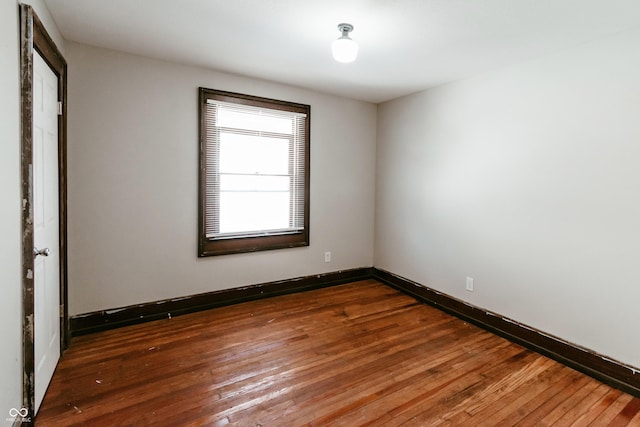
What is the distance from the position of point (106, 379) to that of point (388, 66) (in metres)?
3.33

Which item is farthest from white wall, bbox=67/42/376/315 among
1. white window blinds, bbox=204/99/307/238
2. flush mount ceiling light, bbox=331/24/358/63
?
flush mount ceiling light, bbox=331/24/358/63

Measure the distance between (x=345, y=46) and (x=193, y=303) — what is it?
273 cm

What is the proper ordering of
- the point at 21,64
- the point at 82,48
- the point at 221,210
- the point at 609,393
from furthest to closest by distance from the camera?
1. the point at 221,210
2. the point at 82,48
3. the point at 609,393
4. the point at 21,64

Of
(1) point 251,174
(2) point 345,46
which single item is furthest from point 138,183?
(2) point 345,46

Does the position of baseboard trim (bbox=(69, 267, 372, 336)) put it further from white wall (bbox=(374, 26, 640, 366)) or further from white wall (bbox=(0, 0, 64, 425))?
white wall (bbox=(0, 0, 64, 425))

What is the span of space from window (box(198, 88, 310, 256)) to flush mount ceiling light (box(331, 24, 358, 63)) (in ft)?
4.71

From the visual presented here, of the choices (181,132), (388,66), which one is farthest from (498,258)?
(181,132)

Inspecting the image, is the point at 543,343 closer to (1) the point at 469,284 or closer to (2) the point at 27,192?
(1) the point at 469,284

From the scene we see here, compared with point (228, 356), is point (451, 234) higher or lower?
higher

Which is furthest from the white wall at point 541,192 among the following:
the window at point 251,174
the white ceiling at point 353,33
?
the window at point 251,174

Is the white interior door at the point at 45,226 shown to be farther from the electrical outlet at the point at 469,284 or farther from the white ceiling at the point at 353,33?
the electrical outlet at the point at 469,284

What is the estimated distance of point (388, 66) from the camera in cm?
293

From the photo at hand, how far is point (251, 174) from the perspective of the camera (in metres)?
3.46

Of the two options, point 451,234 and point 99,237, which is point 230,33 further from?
point 451,234
